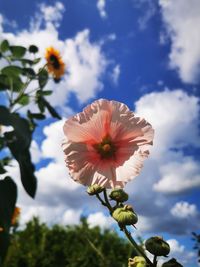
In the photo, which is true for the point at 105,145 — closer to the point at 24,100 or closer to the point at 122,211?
the point at 122,211

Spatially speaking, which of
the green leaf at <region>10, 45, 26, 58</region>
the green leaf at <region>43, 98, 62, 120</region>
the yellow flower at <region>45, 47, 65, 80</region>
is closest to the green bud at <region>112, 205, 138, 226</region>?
the green leaf at <region>43, 98, 62, 120</region>

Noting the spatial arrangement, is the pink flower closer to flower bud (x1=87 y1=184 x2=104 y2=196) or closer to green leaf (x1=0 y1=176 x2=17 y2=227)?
flower bud (x1=87 y1=184 x2=104 y2=196)

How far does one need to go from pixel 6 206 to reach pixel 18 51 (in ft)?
7.40

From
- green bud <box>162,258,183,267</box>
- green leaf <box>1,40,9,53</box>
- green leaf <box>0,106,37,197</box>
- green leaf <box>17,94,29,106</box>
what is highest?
green leaf <box>1,40,9,53</box>

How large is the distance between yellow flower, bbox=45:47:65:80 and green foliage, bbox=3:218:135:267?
177 centimetres

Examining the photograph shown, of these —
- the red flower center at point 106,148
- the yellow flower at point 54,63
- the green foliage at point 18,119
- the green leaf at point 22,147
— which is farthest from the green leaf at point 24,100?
the red flower center at point 106,148

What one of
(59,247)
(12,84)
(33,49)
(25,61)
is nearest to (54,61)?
(33,49)

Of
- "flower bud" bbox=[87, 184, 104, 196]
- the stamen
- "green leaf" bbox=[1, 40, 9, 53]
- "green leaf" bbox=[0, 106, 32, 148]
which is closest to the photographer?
"flower bud" bbox=[87, 184, 104, 196]

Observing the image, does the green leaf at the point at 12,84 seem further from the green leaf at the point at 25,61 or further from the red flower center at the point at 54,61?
the red flower center at the point at 54,61

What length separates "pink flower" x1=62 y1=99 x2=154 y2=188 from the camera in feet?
2.94

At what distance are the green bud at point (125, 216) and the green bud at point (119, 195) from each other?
14 mm

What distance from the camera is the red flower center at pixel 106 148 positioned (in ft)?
3.14

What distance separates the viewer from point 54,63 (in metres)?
5.49

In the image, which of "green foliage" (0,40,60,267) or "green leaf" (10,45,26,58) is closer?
"green foliage" (0,40,60,267)
